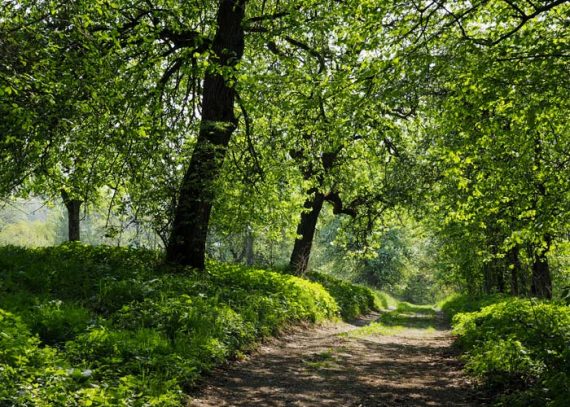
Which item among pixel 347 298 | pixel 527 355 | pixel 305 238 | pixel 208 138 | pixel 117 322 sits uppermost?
pixel 208 138

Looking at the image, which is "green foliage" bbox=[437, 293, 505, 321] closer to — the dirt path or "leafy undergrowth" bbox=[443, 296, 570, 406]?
the dirt path

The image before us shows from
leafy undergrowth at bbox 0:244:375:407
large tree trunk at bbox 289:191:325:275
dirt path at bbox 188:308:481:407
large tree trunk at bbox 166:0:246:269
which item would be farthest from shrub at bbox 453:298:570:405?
large tree trunk at bbox 289:191:325:275

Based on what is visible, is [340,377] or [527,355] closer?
[527,355]

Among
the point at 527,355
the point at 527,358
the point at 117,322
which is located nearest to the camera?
the point at 527,358

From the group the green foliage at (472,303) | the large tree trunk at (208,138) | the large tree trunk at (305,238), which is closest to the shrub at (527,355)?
the large tree trunk at (208,138)

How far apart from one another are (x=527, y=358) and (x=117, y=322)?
6462mm

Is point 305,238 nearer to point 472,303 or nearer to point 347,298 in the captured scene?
point 347,298

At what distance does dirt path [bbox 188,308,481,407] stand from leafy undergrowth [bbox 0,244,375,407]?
0.46 metres

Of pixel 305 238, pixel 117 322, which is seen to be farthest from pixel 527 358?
pixel 305 238

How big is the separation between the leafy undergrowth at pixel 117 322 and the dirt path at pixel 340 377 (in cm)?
46

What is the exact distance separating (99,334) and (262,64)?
1157 cm

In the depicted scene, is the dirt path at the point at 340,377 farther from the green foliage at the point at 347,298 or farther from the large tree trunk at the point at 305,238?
the large tree trunk at the point at 305,238

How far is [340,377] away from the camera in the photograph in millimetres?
8391

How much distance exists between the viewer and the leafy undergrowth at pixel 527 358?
5676 mm
